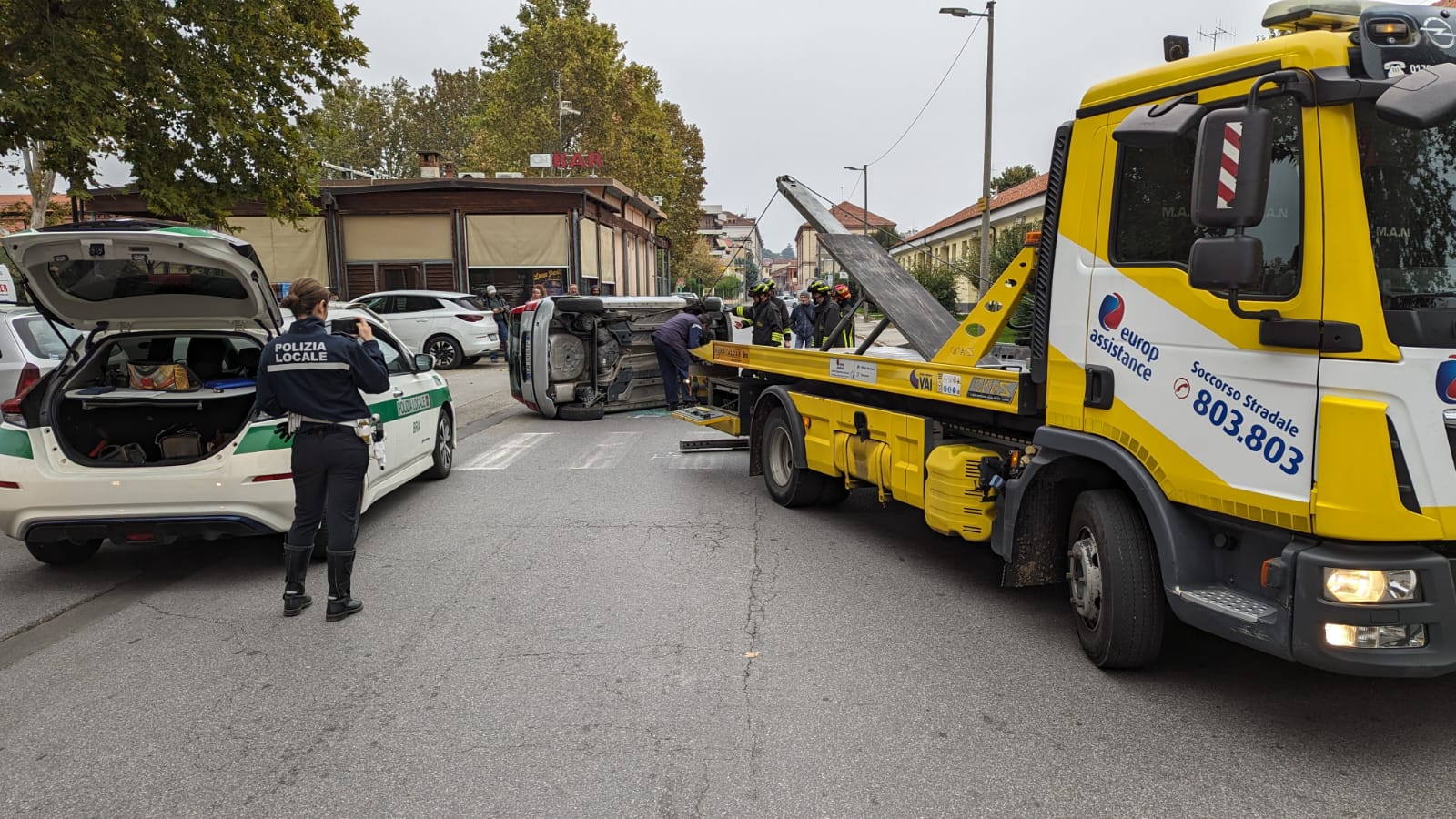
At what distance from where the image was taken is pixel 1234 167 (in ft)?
10.2

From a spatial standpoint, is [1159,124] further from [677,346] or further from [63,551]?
[677,346]

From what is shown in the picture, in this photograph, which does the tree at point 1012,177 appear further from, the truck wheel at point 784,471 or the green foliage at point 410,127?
the truck wheel at point 784,471

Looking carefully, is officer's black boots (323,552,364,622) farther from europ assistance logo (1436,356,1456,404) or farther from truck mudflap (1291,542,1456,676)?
europ assistance logo (1436,356,1456,404)

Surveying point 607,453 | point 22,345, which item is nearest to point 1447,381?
point 607,453

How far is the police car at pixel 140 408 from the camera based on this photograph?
5.35 meters

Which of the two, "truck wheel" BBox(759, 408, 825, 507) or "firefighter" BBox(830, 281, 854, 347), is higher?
"firefighter" BBox(830, 281, 854, 347)

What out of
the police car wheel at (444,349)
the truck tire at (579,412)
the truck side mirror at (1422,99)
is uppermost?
the truck side mirror at (1422,99)

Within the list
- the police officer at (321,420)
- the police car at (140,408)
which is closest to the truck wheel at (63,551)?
the police car at (140,408)

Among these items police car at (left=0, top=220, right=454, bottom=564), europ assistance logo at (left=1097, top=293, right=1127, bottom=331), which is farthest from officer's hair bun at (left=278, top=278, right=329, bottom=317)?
europ assistance logo at (left=1097, top=293, right=1127, bottom=331)

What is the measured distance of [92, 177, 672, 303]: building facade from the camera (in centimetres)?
2709

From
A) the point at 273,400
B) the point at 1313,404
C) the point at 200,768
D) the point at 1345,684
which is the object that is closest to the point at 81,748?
the point at 200,768

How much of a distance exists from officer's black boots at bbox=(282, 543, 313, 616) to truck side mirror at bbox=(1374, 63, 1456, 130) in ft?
16.6

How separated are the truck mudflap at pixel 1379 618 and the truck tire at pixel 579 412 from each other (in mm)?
10601

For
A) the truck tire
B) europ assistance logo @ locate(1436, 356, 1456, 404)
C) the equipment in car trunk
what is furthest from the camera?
the truck tire
